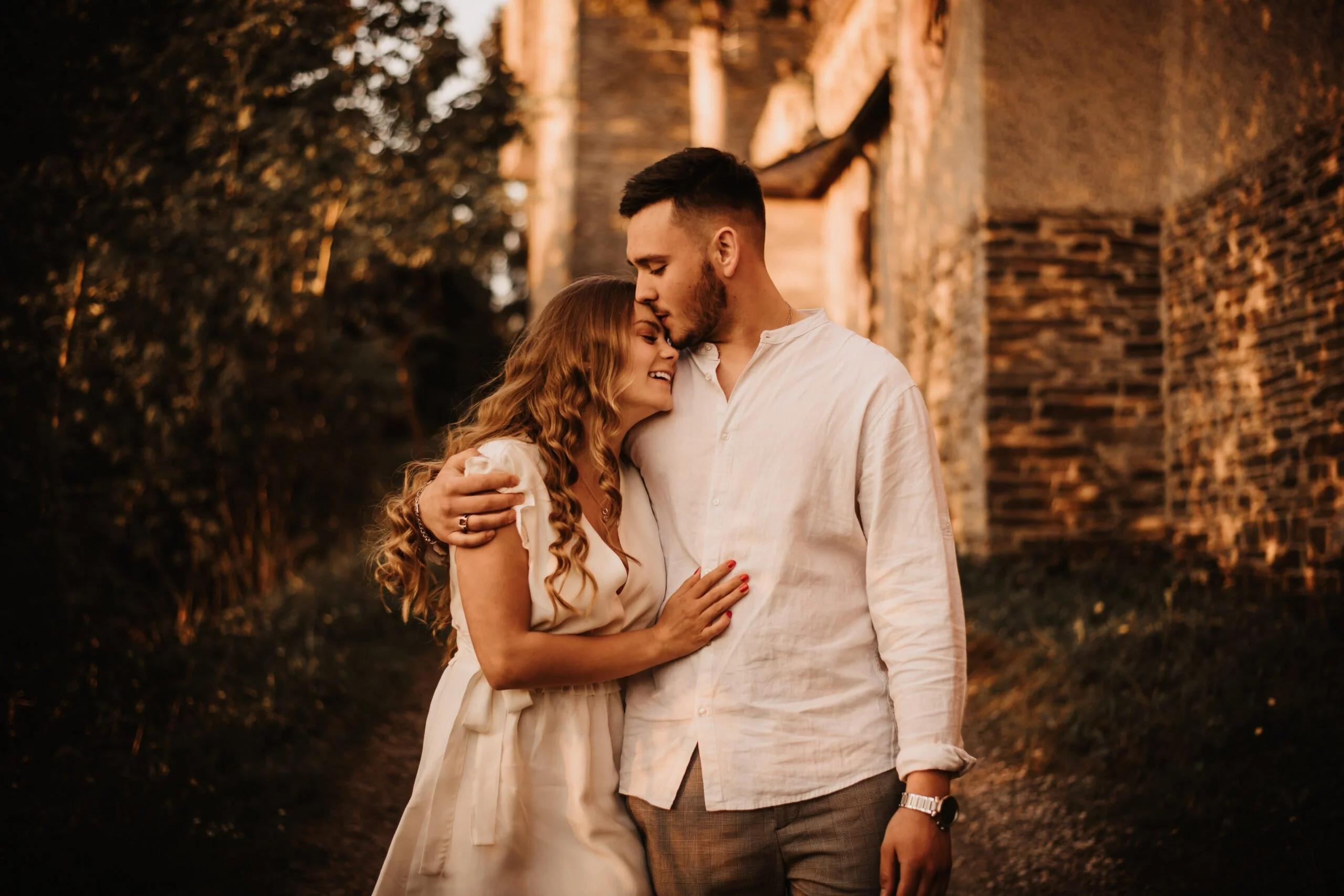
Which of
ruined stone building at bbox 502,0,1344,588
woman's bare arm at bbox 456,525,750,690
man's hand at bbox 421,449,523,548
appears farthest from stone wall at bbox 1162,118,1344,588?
man's hand at bbox 421,449,523,548

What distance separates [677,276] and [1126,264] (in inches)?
252

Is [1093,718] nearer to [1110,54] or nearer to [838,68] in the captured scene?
[1110,54]

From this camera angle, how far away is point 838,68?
11727 mm

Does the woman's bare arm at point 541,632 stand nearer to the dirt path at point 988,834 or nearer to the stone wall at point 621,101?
the dirt path at point 988,834

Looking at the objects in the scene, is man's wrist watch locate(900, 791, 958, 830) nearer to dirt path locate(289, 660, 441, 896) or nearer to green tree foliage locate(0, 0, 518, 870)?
green tree foliage locate(0, 0, 518, 870)

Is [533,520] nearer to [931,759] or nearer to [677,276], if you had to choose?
[677,276]

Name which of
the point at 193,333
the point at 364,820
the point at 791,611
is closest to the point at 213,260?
the point at 193,333

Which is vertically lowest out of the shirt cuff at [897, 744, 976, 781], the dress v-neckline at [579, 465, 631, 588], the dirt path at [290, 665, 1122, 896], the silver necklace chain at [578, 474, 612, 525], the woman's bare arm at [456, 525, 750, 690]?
the dirt path at [290, 665, 1122, 896]

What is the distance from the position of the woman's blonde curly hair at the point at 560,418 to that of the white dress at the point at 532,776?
0.14 ft

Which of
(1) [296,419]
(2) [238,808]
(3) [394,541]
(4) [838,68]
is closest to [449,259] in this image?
(1) [296,419]

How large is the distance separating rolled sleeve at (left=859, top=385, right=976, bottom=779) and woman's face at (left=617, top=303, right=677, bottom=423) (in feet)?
1.63

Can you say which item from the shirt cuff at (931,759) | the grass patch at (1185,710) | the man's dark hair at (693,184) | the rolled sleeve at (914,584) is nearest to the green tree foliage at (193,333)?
the man's dark hair at (693,184)

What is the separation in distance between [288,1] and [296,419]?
4439 millimetres

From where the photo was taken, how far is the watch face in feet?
6.24
